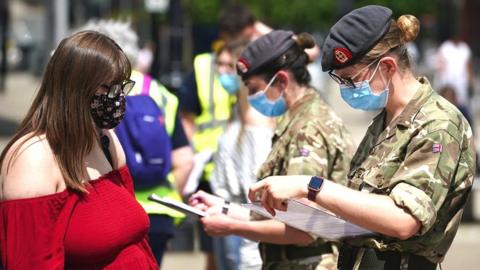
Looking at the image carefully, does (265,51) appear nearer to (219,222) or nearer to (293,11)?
(219,222)

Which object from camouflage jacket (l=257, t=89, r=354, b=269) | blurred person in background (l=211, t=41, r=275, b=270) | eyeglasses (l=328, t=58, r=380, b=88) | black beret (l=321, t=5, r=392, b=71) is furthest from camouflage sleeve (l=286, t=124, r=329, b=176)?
blurred person in background (l=211, t=41, r=275, b=270)

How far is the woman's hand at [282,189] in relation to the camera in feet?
11.3

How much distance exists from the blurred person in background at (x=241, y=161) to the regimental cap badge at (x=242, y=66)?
95 centimetres

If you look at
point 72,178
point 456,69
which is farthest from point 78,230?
point 456,69

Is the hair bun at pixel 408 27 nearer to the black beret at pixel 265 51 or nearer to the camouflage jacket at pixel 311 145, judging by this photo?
the camouflage jacket at pixel 311 145

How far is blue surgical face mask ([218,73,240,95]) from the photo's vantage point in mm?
6441

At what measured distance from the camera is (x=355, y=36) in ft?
11.7

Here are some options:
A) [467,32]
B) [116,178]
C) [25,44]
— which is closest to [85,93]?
[116,178]

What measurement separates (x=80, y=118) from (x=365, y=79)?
36.7 inches

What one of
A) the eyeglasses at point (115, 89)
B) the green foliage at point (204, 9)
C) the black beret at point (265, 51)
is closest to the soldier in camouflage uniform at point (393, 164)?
the eyeglasses at point (115, 89)

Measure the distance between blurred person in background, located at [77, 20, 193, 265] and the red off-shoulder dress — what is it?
1.67 m

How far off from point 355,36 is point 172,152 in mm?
2701

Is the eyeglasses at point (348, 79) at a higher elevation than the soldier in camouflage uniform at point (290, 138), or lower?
higher

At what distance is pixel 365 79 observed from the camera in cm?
363
